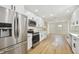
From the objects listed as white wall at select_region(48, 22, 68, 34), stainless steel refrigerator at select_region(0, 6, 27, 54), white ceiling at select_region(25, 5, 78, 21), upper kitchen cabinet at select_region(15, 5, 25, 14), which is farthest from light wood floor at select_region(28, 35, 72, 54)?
upper kitchen cabinet at select_region(15, 5, 25, 14)

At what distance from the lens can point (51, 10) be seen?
230cm

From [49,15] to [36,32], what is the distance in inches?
23.6

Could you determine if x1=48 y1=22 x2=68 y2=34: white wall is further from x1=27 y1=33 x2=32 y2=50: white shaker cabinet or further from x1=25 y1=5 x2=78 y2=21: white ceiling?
x1=27 y1=33 x2=32 y2=50: white shaker cabinet

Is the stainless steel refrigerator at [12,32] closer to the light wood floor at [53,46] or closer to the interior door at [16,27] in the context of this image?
the interior door at [16,27]

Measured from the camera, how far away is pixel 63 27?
246 cm

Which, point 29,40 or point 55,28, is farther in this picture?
point 29,40

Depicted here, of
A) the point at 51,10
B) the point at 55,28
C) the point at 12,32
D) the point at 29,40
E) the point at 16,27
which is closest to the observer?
the point at 12,32

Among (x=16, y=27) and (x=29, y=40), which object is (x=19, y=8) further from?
(x=29, y=40)

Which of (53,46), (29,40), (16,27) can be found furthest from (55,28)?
(16,27)

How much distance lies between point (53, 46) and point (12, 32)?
3.09 ft

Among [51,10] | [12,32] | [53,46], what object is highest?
[51,10]

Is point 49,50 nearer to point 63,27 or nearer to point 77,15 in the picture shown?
point 63,27

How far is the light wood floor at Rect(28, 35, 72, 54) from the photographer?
2262 millimetres
